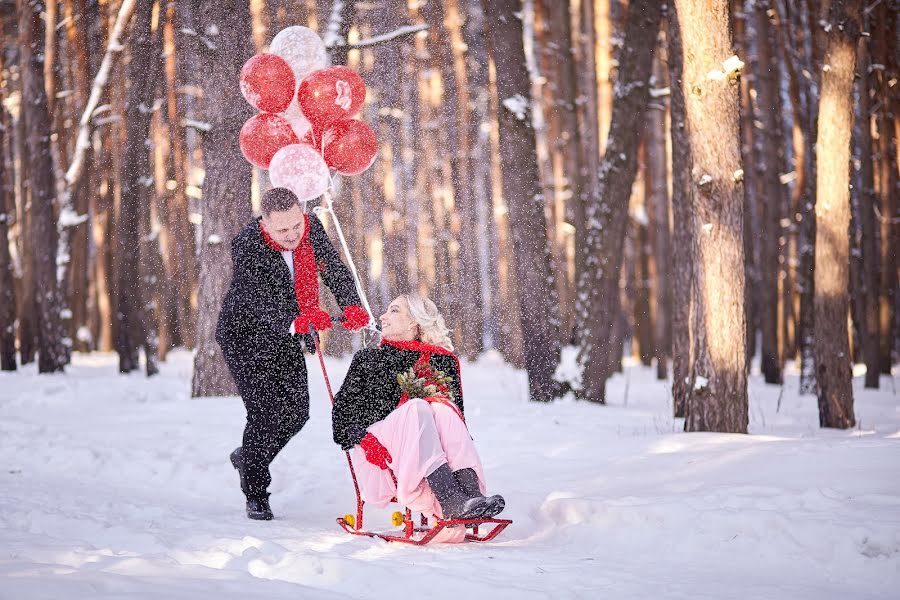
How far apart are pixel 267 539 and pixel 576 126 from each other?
11.7 metres

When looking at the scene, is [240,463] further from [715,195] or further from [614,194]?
[614,194]

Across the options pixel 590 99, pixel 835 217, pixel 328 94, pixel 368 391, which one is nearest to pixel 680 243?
pixel 835 217

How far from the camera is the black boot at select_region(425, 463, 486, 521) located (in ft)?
15.3

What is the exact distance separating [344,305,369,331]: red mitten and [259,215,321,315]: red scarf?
0.27 m

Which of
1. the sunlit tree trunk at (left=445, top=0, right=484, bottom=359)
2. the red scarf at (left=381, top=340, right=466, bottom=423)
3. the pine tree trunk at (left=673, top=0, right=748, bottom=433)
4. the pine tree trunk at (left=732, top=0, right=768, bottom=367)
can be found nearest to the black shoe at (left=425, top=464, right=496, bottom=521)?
the red scarf at (left=381, top=340, right=466, bottom=423)

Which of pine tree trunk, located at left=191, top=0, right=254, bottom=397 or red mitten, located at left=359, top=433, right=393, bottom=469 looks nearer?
red mitten, located at left=359, top=433, right=393, bottom=469

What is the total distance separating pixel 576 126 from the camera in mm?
15086

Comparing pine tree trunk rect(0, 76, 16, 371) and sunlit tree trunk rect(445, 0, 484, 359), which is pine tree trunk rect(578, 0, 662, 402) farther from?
sunlit tree trunk rect(445, 0, 484, 359)

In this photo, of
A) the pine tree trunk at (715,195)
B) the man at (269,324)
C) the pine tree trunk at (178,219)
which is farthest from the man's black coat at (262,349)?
the pine tree trunk at (178,219)

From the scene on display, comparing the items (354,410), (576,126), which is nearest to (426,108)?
(576,126)

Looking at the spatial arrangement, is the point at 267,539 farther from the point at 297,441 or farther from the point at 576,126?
the point at 576,126

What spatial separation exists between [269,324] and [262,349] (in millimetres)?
166

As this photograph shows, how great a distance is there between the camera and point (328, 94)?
7.70 m

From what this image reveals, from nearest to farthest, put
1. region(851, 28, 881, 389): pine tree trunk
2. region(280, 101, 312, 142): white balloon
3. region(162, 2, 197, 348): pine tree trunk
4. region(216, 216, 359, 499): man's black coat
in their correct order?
region(216, 216, 359, 499): man's black coat
region(280, 101, 312, 142): white balloon
region(851, 28, 881, 389): pine tree trunk
region(162, 2, 197, 348): pine tree trunk
